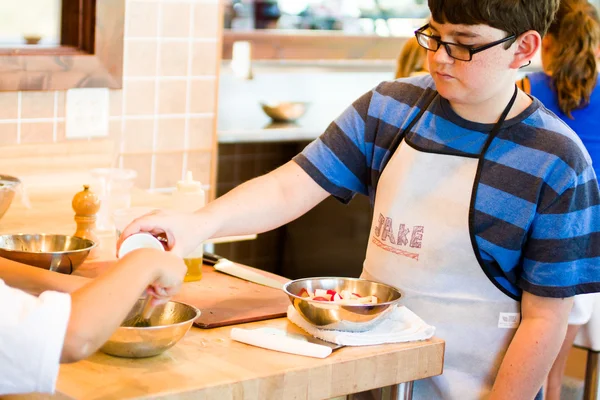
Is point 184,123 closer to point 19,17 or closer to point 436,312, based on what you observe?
point 19,17

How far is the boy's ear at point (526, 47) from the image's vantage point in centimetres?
160

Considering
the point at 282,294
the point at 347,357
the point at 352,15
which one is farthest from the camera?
the point at 352,15

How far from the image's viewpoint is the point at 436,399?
1719 millimetres

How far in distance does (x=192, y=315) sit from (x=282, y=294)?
1.05ft

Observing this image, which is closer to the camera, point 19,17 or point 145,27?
point 19,17

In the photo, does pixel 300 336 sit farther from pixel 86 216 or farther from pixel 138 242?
pixel 86 216

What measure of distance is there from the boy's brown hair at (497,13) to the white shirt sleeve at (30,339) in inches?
32.5

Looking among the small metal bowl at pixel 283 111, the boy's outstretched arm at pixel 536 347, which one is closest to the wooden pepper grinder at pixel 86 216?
the boy's outstretched arm at pixel 536 347

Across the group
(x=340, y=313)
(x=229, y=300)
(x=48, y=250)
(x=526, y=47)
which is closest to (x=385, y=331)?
(x=340, y=313)

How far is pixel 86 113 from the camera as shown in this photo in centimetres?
264

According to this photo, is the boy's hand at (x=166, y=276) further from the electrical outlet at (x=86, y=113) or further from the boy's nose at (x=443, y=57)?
the electrical outlet at (x=86, y=113)

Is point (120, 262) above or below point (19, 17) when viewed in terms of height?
below

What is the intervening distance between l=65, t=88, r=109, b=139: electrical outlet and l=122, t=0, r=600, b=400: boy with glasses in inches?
39.8

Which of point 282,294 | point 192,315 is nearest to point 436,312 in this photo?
point 282,294
